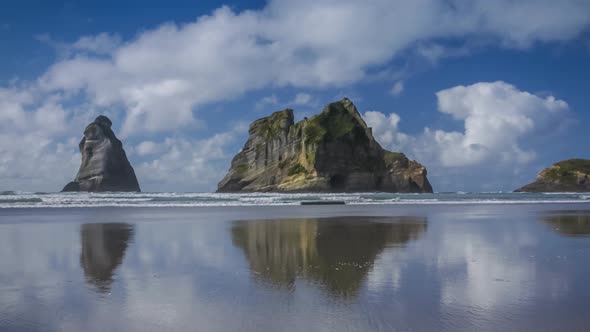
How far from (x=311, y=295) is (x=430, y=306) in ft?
4.98

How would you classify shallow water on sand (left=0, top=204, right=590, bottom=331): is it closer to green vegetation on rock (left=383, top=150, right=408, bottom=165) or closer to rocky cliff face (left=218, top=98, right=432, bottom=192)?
rocky cliff face (left=218, top=98, right=432, bottom=192)

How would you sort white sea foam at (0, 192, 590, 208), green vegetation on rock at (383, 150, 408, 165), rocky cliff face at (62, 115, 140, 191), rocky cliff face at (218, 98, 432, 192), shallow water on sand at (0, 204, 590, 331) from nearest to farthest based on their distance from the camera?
shallow water on sand at (0, 204, 590, 331) < white sea foam at (0, 192, 590, 208) < rocky cliff face at (218, 98, 432, 192) < green vegetation on rock at (383, 150, 408, 165) < rocky cliff face at (62, 115, 140, 191)

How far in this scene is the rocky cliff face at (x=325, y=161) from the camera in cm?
8770

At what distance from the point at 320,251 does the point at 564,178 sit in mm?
95346

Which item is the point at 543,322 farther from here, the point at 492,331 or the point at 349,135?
the point at 349,135

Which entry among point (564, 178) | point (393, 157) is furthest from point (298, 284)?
point (564, 178)

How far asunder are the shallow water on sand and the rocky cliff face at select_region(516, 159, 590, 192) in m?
87.9

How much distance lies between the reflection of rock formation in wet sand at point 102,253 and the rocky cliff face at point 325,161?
69.4m

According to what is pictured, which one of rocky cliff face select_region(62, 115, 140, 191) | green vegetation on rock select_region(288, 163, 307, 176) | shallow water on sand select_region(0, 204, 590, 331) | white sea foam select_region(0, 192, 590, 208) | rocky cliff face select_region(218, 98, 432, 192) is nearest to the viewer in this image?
shallow water on sand select_region(0, 204, 590, 331)

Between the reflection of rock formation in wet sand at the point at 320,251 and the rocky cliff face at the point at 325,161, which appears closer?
the reflection of rock formation in wet sand at the point at 320,251

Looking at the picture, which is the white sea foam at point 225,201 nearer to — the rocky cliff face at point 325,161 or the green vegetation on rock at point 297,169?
the rocky cliff face at point 325,161

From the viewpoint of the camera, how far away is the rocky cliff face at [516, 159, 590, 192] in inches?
3433

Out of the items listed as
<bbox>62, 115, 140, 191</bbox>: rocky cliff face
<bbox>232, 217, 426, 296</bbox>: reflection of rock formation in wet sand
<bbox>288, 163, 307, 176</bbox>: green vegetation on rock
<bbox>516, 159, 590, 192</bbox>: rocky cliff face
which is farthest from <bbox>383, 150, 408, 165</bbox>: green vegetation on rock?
<bbox>232, 217, 426, 296</bbox>: reflection of rock formation in wet sand

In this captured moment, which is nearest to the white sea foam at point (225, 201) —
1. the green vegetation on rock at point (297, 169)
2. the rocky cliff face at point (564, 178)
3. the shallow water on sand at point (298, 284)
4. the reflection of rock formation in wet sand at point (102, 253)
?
the reflection of rock formation in wet sand at point (102, 253)
